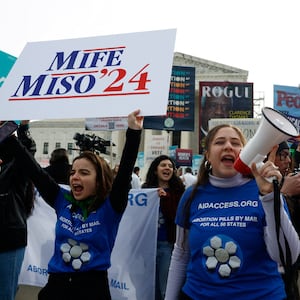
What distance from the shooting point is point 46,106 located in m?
2.31

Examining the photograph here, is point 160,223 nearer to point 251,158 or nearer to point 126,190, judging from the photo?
point 126,190

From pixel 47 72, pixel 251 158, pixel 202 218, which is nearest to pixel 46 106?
pixel 47 72

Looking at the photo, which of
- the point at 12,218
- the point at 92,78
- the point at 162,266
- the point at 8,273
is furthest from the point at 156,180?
the point at 92,78

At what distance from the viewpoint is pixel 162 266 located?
14.0ft

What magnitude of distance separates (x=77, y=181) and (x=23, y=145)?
464mm

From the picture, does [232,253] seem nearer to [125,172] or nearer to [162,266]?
[125,172]

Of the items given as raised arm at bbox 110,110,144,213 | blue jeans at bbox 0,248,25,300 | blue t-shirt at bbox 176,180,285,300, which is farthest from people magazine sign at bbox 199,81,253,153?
blue t-shirt at bbox 176,180,285,300

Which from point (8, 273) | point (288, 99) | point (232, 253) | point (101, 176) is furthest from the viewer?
point (288, 99)

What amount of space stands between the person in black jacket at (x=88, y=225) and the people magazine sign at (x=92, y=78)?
151 mm

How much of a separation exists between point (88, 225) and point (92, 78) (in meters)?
0.80

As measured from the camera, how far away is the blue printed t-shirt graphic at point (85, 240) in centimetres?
224

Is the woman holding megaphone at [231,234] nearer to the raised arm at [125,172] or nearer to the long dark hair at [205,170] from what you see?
the long dark hair at [205,170]

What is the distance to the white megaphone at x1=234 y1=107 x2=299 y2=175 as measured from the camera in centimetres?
154

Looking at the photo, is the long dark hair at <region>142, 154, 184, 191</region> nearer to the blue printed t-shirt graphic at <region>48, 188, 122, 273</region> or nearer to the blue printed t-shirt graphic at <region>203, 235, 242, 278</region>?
the blue printed t-shirt graphic at <region>48, 188, 122, 273</region>
